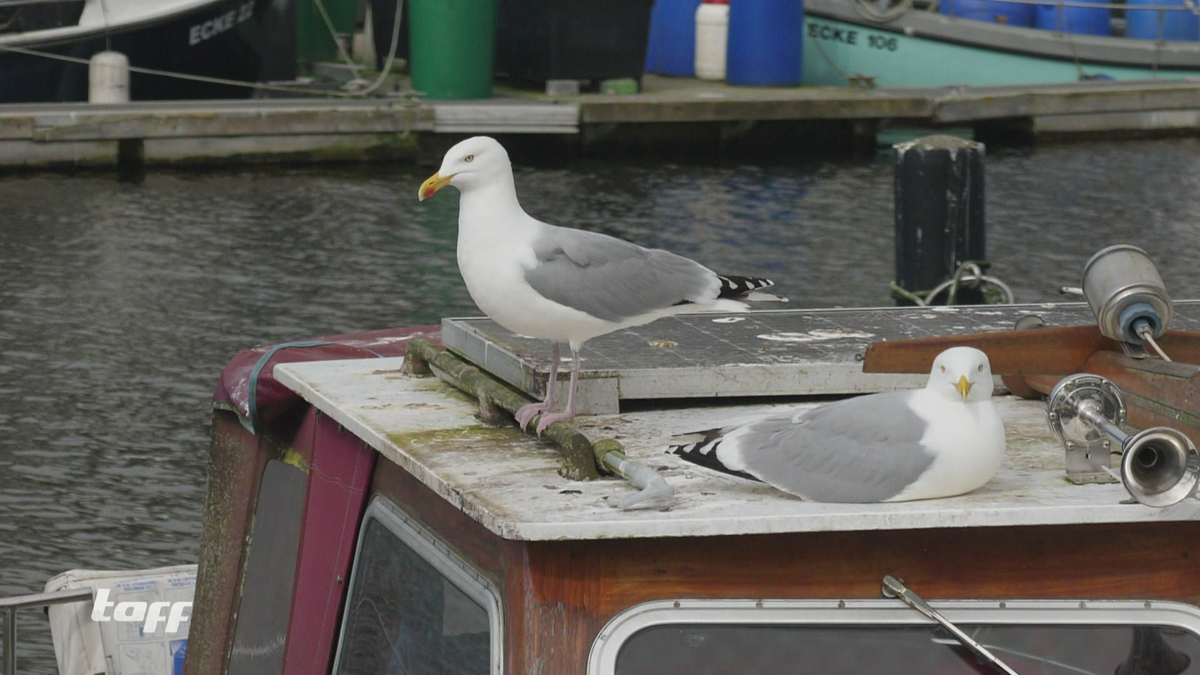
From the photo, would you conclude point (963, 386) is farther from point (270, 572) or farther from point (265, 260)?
point (265, 260)

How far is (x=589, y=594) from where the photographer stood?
1958 millimetres

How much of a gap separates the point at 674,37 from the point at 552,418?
59.5 feet

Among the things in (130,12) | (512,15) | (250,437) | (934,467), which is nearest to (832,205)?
(512,15)

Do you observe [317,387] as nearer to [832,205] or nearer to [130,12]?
[832,205]

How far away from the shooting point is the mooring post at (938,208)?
239 inches

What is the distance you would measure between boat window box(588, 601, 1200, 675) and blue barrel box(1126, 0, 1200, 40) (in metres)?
19.2

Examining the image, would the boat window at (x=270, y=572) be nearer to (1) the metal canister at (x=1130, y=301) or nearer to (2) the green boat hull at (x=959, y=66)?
(1) the metal canister at (x=1130, y=301)

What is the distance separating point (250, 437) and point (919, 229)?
11.4 feet

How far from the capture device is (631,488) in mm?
2051

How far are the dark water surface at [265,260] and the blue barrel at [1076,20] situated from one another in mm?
2864

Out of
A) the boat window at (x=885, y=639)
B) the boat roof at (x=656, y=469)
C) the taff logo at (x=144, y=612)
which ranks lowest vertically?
the taff logo at (x=144, y=612)

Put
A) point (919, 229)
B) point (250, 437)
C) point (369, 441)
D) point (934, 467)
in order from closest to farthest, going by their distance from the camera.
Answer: point (934, 467)
point (369, 441)
point (250, 437)
point (919, 229)

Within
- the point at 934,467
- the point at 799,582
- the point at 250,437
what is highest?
the point at 934,467

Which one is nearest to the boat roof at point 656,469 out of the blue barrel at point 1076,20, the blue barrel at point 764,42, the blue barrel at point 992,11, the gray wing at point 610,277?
the gray wing at point 610,277
